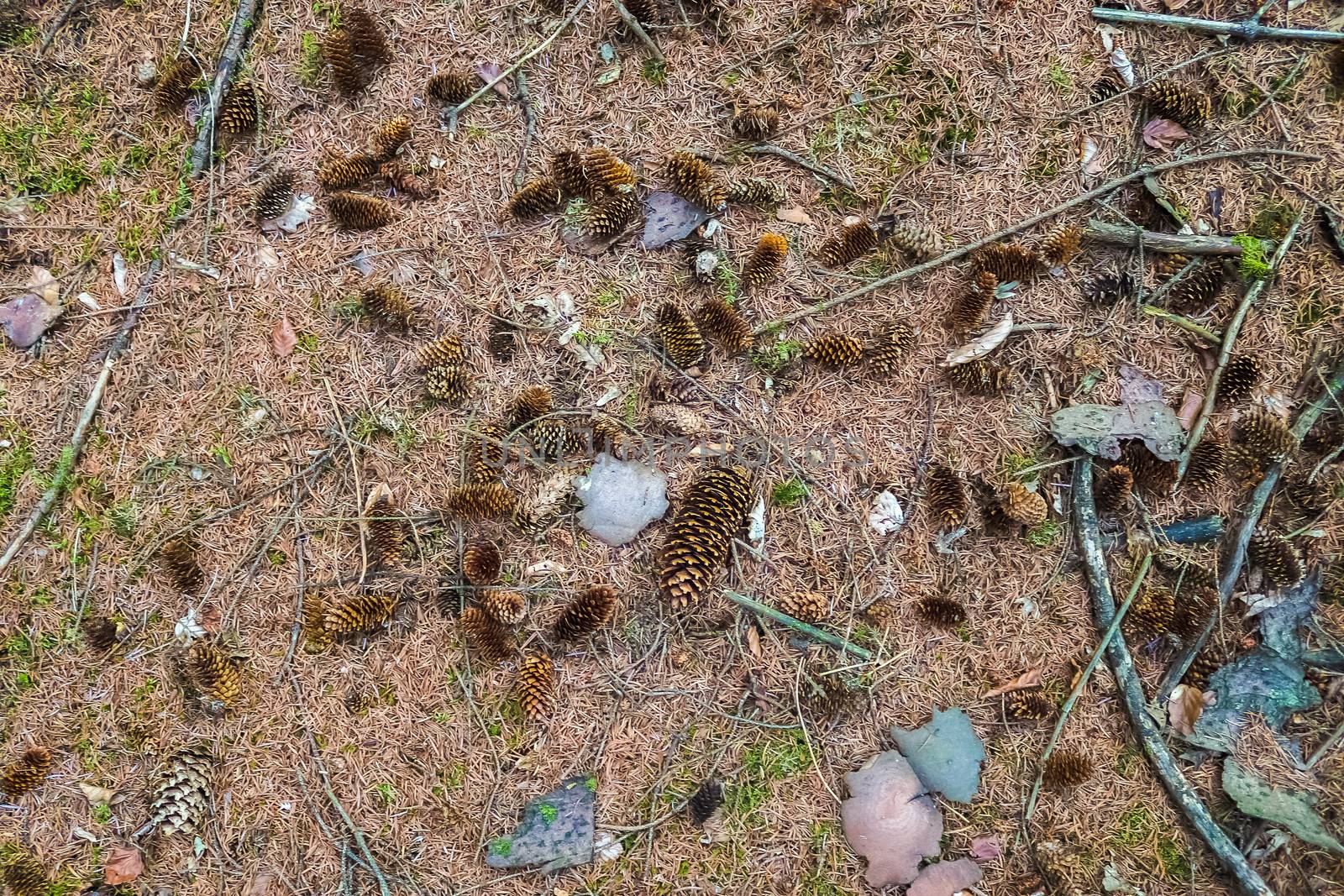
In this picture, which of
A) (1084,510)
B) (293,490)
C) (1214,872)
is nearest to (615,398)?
(293,490)

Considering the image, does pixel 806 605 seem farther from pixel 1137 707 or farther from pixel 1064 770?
pixel 1137 707

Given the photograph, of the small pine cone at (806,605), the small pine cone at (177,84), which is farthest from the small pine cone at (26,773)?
A: the small pine cone at (806,605)

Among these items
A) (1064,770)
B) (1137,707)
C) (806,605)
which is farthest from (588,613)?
(1137,707)

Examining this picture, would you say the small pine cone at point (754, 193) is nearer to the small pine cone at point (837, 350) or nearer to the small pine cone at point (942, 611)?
the small pine cone at point (837, 350)

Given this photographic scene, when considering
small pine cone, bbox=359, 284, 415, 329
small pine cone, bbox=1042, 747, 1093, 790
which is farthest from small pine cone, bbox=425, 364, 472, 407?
small pine cone, bbox=1042, 747, 1093, 790

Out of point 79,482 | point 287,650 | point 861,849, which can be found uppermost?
point 79,482

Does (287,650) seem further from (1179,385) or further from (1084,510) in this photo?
(1179,385)
